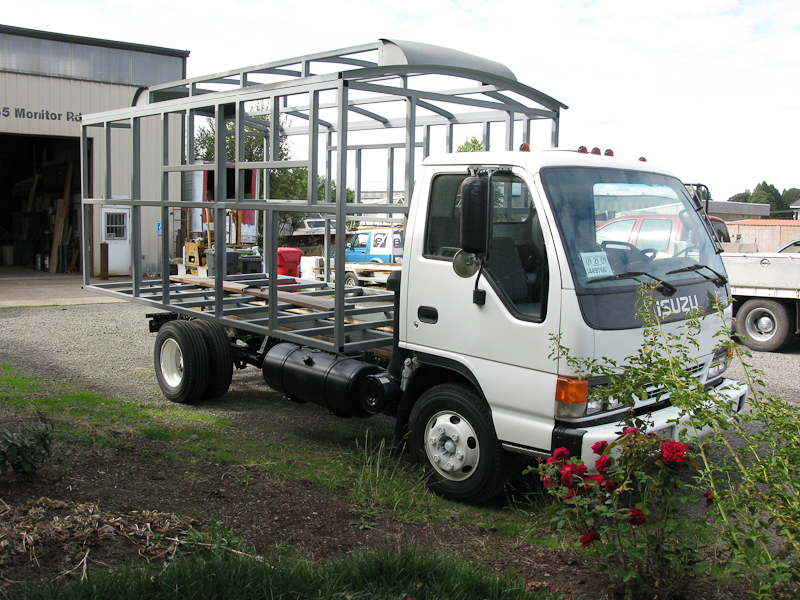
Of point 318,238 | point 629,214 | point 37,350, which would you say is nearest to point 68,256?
point 318,238

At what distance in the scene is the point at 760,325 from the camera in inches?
432

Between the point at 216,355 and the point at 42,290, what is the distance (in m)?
13.7

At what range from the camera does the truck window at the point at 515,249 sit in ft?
13.7

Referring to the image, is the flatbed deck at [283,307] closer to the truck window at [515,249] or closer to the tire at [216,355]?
the tire at [216,355]

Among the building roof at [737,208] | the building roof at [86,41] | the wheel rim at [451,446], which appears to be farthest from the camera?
the building roof at [737,208]

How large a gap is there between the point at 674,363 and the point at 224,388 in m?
4.91

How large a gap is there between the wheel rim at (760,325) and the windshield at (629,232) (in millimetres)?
6759

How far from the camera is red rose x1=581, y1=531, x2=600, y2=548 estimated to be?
318 centimetres

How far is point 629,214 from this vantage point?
4.64m

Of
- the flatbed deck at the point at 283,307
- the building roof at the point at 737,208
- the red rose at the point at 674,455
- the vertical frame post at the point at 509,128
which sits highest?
the building roof at the point at 737,208

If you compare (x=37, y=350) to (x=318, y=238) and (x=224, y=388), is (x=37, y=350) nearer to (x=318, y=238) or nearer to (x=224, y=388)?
(x=224, y=388)

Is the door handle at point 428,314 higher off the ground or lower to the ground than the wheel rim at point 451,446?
higher

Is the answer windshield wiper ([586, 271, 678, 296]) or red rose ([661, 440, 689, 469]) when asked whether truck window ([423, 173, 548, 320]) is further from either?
red rose ([661, 440, 689, 469])

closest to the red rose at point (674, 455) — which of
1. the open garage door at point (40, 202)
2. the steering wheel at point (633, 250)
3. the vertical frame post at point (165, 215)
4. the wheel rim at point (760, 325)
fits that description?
the steering wheel at point (633, 250)
